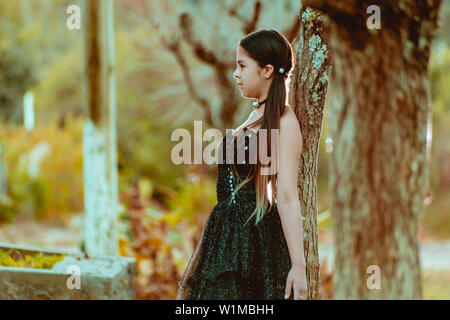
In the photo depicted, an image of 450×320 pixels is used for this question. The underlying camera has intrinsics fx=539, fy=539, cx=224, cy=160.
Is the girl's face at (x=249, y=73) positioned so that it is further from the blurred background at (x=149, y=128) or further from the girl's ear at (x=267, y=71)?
the blurred background at (x=149, y=128)

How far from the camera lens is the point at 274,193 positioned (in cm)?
232

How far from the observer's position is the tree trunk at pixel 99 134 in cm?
561

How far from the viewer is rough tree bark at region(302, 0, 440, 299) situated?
9.61 ft

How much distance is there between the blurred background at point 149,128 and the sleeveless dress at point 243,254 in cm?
311

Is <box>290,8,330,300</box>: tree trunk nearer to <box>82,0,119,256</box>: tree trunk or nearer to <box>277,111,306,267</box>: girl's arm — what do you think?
<box>277,111,306,267</box>: girl's arm

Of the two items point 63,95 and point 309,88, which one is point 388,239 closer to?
point 309,88

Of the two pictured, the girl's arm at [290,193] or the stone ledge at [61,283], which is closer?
the girl's arm at [290,193]

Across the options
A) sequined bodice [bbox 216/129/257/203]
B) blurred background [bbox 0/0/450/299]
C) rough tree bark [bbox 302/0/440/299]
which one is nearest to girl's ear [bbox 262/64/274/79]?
sequined bodice [bbox 216/129/257/203]

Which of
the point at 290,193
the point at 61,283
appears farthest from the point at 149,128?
the point at 290,193

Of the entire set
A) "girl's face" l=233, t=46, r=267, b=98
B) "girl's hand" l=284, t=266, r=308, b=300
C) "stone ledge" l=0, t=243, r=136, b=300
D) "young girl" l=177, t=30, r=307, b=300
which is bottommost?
"stone ledge" l=0, t=243, r=136, b=300

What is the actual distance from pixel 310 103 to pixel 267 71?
0.36 metres

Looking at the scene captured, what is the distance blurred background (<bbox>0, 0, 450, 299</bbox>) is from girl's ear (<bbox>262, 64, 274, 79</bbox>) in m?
2.94

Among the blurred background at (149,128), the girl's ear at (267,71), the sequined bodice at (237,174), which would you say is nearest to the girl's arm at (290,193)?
the sequined bodice at (237,174)

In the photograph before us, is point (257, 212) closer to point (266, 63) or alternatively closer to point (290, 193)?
point (290, 193)
